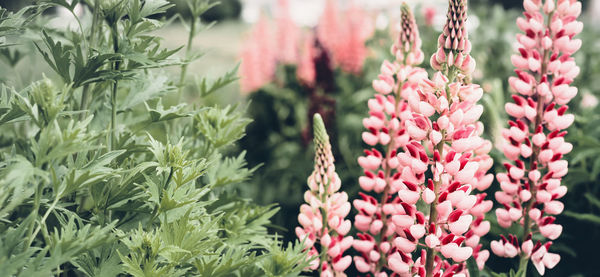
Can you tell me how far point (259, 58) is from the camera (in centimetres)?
468

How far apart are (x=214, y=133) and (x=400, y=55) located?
556 mm

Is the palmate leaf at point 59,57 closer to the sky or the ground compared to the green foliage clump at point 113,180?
closer to the sky

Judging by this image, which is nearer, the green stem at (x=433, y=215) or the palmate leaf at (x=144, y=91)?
the green stem at (x=433, y=215)

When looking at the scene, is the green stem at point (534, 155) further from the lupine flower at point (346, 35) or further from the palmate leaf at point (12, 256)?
the lupine flower at point (346, 35)

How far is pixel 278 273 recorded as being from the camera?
48.9 inches

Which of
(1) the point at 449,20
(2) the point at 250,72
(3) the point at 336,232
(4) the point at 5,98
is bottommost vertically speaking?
(2) the point at 250,72

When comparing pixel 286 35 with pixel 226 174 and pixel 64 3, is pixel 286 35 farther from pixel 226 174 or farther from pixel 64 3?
pixel 64 3

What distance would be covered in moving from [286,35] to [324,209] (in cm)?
376

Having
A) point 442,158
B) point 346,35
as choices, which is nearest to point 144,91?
point 442,158

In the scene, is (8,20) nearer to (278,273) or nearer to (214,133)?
(214,133)

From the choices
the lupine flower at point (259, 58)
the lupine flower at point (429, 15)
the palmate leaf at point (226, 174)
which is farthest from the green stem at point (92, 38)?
the lupine flower at point (429, 15)

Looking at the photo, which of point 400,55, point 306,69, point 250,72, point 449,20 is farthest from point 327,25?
point 449,20

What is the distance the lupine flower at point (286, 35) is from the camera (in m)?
4.90

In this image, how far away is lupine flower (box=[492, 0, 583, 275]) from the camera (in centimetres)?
139
